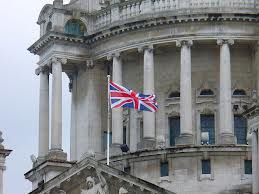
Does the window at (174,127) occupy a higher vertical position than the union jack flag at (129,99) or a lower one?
lower

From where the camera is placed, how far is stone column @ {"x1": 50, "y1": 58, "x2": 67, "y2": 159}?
327 ft

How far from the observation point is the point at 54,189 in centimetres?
8631

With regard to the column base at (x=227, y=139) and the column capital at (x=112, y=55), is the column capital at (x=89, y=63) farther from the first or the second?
the column base at (x=227, y=139)

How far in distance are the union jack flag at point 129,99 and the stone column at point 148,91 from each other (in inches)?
122

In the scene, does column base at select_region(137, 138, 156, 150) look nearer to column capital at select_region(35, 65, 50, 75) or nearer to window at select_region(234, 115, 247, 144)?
window at select_region(234, 115, 247, 144)

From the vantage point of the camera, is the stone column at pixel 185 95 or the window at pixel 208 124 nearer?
the stone column at pixel 185 95

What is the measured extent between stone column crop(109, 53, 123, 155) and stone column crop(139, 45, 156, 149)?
1.89 m

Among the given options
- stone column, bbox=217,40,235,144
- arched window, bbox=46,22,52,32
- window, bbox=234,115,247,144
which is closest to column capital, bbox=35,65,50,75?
arched window, bbox=46,22,52,32

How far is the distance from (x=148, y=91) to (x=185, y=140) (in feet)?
14.4

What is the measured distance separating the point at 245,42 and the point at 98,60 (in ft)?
33.3

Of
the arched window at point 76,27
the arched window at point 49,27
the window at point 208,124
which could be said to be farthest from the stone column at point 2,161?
the arched window at point 49,27

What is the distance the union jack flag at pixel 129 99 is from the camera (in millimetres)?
92750

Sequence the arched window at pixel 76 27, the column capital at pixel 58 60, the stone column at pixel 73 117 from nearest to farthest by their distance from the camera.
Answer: the column capital at pixel 58 60 → the arched window at pixel 76 27 → the stone column at pixel 73 117

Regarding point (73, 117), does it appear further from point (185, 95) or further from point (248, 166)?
point (248, 166)
